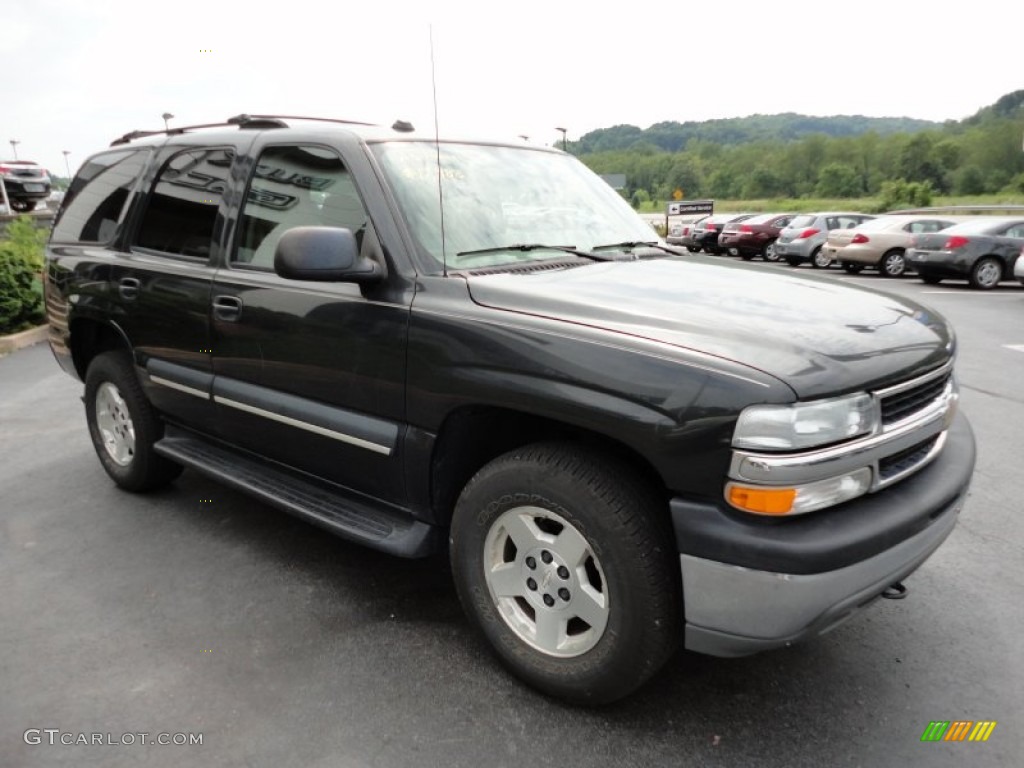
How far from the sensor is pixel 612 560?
7.04ft

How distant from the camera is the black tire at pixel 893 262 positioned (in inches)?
666

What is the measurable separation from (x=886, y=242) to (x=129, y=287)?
55.7ft

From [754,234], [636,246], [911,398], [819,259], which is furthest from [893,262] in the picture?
[911,398]

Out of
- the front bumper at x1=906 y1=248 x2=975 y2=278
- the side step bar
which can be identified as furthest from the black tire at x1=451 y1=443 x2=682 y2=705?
the front bumper at x1=906 y1=248 x2=975 y2=278

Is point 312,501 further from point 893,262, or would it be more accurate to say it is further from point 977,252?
point 893,262

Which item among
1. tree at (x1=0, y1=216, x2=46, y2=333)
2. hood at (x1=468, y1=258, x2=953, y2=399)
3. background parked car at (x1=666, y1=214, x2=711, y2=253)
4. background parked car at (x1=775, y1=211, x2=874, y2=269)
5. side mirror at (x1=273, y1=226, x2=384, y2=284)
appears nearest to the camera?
hood at (x1=468, y1=258, x2=953, y2=399)

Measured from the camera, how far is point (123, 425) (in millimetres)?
4191

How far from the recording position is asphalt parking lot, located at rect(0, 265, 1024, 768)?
228 centimetres

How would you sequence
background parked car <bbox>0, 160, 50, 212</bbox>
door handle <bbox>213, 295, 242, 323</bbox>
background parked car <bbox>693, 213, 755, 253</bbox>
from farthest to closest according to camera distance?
1. background parked car <bbox>693, 213, 755, 253</bbox>
2. background parked car <bbox>0, 160, 50, 212</bbox>
3. door handle <bbox>213, 295, 242, 323</bbox>

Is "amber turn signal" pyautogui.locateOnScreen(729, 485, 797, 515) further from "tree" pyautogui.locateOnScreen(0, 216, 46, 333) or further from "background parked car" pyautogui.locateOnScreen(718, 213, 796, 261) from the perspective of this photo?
"background parked car" pyautogui.locateOnScreen(718, 213, 796, 261)

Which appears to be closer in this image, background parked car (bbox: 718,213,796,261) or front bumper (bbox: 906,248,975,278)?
front bumper (bbox: 906,248,975,278)

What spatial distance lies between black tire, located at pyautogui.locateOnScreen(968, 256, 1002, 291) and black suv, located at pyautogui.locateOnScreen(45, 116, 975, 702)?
1336 cm

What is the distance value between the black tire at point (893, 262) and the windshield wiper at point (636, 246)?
15677mm

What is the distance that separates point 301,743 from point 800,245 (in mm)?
20094
